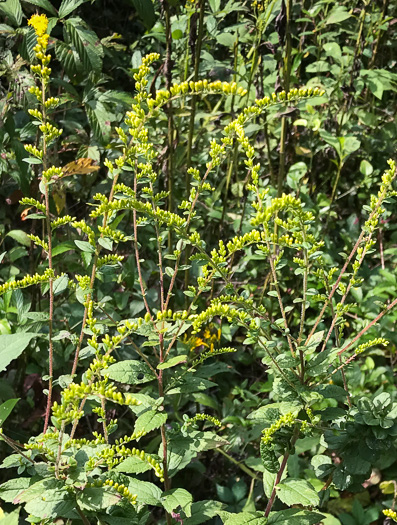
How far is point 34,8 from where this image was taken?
6.39 ft

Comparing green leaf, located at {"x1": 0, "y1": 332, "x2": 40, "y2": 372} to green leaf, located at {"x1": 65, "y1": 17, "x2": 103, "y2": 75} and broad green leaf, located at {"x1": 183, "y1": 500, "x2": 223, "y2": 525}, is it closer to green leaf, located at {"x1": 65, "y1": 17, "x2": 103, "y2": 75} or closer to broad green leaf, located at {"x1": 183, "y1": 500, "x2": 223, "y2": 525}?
broad green leaf, located at {"x1": 183, "y1": 500, "x2": 223, "y2": 525}

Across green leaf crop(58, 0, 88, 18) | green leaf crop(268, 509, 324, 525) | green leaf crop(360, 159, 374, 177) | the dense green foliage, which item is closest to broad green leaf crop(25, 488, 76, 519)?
the dense green foliage

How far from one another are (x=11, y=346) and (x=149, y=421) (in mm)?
348

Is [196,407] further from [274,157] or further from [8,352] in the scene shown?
[274,157]

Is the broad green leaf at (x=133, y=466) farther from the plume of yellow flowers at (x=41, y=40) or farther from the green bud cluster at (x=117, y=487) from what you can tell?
the plume of yellow flowers at (x=41, y=40)

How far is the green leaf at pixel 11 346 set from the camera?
46.6 inches

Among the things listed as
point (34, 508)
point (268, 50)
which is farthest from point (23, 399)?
point (268, 50)

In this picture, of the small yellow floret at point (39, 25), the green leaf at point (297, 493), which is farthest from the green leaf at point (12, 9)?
the green leaf at point (297, 493)

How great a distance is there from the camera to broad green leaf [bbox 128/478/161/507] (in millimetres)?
1125

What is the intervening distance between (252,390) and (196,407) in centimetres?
28

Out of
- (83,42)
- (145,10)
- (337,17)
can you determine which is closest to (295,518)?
(145,10)

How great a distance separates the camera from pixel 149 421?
1094 mm

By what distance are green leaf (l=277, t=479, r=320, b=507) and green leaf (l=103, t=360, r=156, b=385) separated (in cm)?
32

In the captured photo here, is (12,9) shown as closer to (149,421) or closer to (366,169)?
(149,421)
